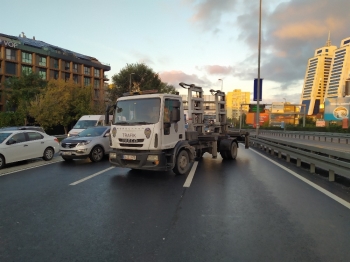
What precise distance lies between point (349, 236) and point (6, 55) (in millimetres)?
67103

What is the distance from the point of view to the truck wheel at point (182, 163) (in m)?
9.53

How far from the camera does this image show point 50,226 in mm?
4910

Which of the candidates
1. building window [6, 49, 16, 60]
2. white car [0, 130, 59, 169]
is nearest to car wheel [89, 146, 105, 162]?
white car [0, 130, 59, 169]

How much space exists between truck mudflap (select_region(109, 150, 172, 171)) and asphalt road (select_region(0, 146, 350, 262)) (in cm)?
42

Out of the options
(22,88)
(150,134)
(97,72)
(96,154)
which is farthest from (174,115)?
(97,72)

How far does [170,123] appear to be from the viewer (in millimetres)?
9148

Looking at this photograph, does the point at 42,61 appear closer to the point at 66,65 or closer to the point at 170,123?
the point at 66,65

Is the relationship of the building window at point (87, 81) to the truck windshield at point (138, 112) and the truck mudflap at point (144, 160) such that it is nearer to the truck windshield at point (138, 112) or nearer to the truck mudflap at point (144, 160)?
the truck windshield at point (138, 112)

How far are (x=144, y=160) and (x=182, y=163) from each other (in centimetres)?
159

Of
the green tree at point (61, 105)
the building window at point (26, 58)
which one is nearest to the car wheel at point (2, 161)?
the green tree at point (61, 105)

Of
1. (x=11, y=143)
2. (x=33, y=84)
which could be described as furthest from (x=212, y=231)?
(x=33, y=84)

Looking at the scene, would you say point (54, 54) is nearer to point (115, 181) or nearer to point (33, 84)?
point (33, 84)

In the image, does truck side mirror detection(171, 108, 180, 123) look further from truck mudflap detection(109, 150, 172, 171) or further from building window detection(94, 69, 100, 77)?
building window detection(94, 69, 100, 77)

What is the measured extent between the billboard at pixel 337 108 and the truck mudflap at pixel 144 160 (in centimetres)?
4541
